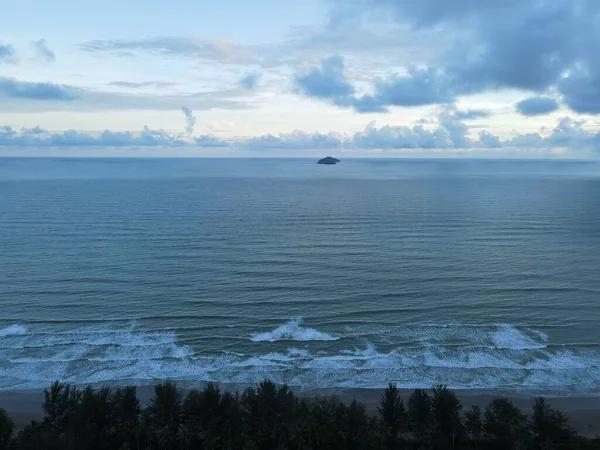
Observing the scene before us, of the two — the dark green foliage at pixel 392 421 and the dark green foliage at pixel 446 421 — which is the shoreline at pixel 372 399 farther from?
the dark green foliage at pixel 446 421

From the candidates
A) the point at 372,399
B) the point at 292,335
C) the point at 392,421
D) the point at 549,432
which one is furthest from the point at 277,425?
the point at 292,335

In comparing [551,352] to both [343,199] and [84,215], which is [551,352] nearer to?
[84,215]

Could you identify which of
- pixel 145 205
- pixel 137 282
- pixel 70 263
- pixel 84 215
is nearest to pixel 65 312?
pixel 137 282

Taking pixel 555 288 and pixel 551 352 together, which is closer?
pixel 551 352

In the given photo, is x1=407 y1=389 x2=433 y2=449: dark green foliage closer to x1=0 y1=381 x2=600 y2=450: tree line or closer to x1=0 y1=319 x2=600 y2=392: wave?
x1=0 y1=381 x2=600 y2=450: tree line

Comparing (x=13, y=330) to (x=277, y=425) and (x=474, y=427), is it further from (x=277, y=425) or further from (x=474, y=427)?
(x=474, y=427)

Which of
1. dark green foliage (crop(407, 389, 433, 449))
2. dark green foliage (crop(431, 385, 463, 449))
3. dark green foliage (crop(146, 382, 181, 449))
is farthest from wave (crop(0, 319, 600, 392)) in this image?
dark green foliage (crop(146, 382, 181, 449))

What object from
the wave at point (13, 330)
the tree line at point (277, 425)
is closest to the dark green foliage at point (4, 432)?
the tree line at point (277, 425)
